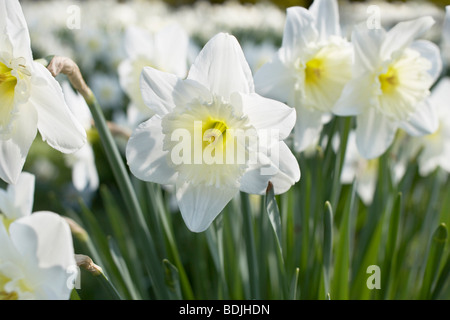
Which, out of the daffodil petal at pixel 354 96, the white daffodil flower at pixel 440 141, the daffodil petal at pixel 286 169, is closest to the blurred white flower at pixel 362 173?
the white daffodil flower at pixel 440 141

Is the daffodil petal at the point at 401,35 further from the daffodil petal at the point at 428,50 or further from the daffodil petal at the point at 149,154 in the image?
the daffodil petal at the point at 149,154

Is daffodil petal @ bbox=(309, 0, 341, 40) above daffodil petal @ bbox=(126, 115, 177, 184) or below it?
above

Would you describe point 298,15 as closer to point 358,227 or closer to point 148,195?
point 148,195

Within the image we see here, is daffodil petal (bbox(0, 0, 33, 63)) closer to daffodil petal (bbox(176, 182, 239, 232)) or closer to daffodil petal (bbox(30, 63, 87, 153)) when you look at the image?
daffodil petal (bbox(30, 63, 87, 153))

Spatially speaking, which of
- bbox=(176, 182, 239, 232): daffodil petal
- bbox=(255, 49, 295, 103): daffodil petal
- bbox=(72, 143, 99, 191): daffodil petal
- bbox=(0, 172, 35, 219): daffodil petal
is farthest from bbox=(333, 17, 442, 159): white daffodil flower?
bbox=(72, 143, 99, 191): daffodil petal

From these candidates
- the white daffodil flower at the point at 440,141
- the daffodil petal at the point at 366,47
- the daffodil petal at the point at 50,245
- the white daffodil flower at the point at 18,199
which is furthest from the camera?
the white daffodil flower at the point at 440,141

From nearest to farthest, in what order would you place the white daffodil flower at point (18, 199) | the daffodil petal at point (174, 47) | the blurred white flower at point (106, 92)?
the white daffodil flower at point (18, 199) < the daffodil petal at point (174, 47) < the blurred white flower at point (106, 92)

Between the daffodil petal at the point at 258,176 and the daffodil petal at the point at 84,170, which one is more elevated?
the daffodil petal at the point at 258,176

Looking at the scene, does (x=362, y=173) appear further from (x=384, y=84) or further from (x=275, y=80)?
(x=275, y=80)
